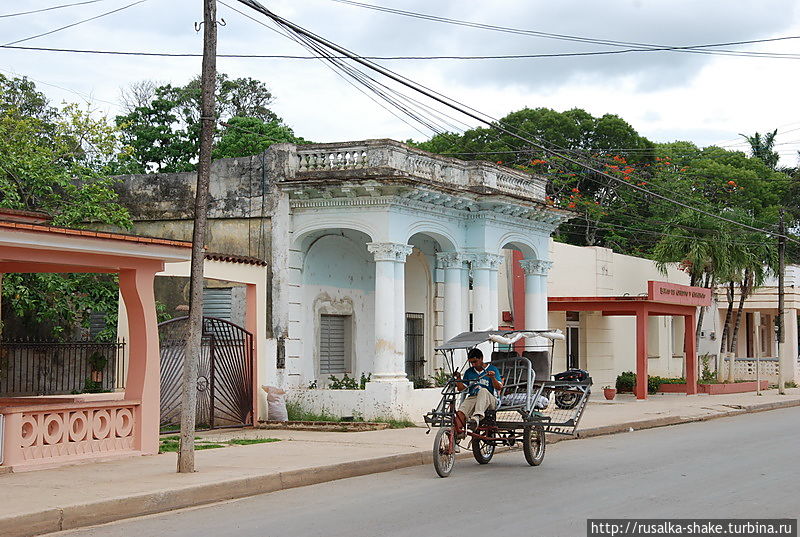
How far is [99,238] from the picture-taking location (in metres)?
13.8

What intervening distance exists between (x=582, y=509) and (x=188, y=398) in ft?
16.9

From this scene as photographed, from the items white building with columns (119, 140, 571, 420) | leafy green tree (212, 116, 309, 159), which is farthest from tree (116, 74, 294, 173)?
white building with columns (119, 140, 571, 420)

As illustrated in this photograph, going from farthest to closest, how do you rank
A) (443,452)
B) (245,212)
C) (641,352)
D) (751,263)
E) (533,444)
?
(751,263), (641,352), (245,212), (533,444), (443,452)

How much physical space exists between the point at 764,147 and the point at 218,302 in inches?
2008

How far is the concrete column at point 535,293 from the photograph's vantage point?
25.9m

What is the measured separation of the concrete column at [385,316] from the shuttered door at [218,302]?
2973 millimetres

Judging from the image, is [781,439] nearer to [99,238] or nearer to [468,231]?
[468,231]

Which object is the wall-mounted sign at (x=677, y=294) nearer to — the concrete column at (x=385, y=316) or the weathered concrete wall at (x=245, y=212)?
the concrete column at (x=385, y=316)

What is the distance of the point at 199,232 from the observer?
1314 centimetres

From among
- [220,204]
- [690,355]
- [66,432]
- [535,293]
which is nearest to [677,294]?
[690,355]

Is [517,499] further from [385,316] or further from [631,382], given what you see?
[631,382]

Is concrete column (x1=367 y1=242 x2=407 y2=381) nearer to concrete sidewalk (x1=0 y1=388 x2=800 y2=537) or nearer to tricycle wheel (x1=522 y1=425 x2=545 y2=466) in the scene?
concrete sidewalk (x1=0 y1=388 x2=800 y2=537)

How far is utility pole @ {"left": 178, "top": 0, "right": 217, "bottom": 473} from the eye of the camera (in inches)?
513

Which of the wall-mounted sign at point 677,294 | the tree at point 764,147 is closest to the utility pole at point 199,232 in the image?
the wall-mounted sign at point 677,294
